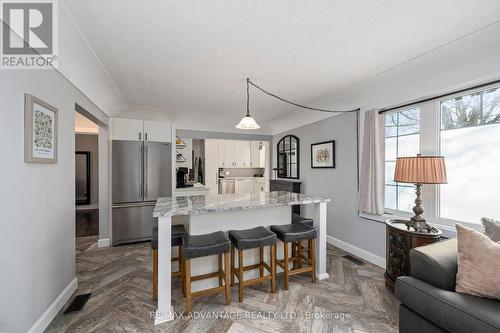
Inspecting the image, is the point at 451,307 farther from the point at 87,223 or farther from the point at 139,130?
the point at 87,223

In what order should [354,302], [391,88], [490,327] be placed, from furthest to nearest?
[391,88] → [354,302] → [490,327]

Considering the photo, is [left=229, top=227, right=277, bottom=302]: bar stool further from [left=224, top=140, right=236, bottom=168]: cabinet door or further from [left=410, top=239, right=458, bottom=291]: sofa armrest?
[left=224, top=140, right=236, bottom=168]: cabinet door

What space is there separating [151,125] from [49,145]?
216 centimetres

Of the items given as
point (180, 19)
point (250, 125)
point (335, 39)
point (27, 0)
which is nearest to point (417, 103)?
point (335, 39)

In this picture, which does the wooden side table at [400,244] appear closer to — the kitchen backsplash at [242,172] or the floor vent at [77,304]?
the floor vent at [77,304]

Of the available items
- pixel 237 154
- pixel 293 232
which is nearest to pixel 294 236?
pixel 293 232

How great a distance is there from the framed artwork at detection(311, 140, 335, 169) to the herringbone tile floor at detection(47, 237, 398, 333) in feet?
5.68

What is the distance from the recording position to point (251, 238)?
2066 millimetres

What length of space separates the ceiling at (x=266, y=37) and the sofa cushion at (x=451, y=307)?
6.41 feet

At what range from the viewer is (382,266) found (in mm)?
2754

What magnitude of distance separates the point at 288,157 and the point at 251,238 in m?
3.18

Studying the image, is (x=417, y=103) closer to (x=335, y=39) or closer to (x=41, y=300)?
(x=335, y=39)

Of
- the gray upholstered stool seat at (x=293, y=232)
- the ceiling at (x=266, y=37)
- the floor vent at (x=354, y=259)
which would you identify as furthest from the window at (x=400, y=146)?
the gray upholstered stool seat at (x=293, y=232)

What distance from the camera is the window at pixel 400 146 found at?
2551 millimetres
